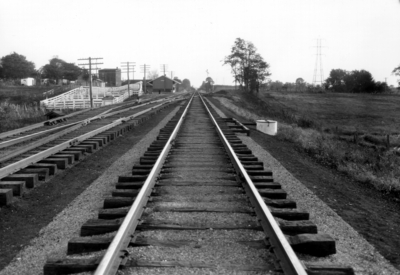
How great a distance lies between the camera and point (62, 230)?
14.1 ft

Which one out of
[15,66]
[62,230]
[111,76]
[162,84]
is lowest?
[62,230]

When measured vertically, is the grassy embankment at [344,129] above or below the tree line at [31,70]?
below

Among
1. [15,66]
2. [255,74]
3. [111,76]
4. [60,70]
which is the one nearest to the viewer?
[255,74]

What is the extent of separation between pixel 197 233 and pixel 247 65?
226 ft

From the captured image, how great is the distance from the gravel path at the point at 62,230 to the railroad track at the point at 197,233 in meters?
0.23

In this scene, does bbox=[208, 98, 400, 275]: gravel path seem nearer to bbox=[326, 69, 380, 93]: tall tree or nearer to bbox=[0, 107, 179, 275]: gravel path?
bbox=[0, 107, 179, 275]: gravel path

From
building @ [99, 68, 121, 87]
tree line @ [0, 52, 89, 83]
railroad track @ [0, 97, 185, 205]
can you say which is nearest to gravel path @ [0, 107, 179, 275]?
railroad track @ [0, 97, 185, 205]

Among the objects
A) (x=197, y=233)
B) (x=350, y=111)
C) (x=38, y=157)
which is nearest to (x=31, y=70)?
(x=350, y=111)

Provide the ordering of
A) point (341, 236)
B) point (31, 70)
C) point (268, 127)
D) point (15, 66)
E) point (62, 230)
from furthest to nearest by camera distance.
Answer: point (31, 70) → point (15, 66) → point (268, 127) → point (62, 230) → point (341, 236)

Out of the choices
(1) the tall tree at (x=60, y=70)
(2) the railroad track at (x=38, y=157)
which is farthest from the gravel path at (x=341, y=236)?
(1) the tall tree at (x=60, y=70)

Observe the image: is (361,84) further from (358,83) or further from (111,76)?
(111,76)

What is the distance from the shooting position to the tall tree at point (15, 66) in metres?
96.8

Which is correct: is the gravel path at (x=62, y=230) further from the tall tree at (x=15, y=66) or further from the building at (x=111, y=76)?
the building at (x=111, y=76)

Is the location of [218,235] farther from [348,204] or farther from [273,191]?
[348,204]
